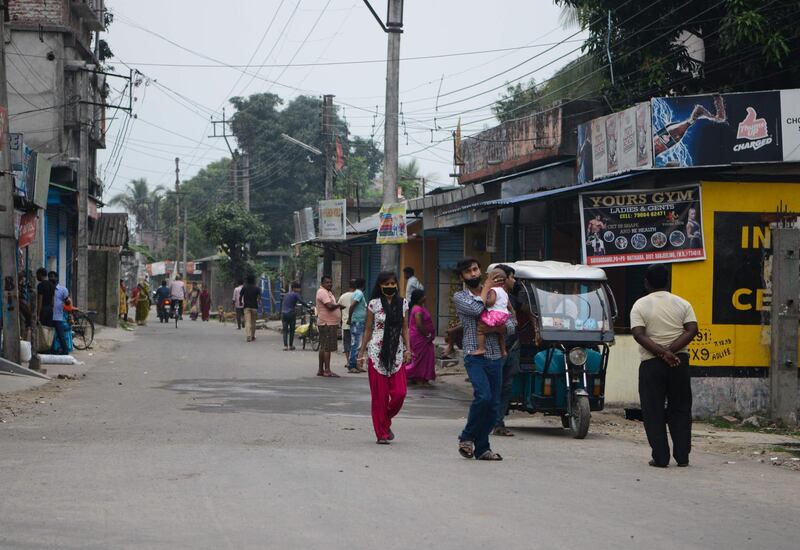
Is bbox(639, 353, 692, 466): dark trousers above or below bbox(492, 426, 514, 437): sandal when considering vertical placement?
above

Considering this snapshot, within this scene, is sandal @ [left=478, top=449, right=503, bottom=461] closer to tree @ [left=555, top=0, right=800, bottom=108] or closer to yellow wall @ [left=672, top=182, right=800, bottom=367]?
yellow wall @ [left=672, top=182, right=800, bottom=367]

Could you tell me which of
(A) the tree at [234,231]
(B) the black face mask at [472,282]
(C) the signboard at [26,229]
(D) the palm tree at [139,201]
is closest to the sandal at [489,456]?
(B) the black face mask at [472,282]

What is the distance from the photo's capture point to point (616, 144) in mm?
17766

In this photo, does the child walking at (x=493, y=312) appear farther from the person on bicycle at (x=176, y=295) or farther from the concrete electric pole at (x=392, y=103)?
the person on bicycle at (x=176, y=295)

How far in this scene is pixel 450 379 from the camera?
2156cm

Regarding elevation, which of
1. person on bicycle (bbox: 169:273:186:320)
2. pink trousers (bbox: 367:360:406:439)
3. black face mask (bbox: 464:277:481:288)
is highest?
person on bicycle (bbox: 169:273:186:320)

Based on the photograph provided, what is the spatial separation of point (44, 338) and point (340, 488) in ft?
53.3

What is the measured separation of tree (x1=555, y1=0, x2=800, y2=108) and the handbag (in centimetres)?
1384

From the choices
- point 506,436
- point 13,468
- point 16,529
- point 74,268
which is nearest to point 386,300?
point 506,436

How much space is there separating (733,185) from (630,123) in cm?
218

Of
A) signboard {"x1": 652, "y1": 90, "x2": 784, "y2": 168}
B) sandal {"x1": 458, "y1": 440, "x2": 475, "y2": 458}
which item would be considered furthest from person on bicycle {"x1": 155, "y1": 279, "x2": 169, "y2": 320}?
sandal {"x1": 458, "y1": 440, "x2": 475, "y2": 458}

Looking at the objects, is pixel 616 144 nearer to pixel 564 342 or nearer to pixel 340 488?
pixel 564 342

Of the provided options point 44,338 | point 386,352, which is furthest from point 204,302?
point 386,352

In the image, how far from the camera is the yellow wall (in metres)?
15.4
